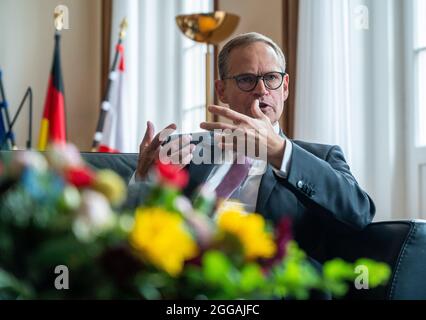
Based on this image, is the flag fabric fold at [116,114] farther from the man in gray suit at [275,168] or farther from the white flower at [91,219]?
the white flower at [91,219]

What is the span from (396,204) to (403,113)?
47cm

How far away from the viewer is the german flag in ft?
16.8

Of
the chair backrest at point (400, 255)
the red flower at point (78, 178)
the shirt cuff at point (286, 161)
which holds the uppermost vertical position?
the red flower at point (78, 178)

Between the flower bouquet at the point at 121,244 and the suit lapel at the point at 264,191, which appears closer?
the flower bouquet at the point at 121,244

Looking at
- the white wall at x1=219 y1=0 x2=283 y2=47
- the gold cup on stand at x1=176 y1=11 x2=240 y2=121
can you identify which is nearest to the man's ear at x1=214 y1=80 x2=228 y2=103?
the gold cup on stand at x1=176 y1=11 x2=240 y2=121

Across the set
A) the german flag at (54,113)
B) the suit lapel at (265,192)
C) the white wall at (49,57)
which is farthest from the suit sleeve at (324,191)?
the white wall at (49,57)

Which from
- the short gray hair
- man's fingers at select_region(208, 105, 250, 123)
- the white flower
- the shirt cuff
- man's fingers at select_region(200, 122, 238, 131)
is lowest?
the shirt cuff

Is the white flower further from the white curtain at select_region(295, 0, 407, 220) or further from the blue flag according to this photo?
the blue flag

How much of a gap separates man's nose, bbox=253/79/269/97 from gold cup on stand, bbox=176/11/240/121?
7.81 feet

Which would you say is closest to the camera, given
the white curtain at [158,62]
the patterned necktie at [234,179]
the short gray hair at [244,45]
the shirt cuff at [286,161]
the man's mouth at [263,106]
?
the shirt cuff at [286,161]

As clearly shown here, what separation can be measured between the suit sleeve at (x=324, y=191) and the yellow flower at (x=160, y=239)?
1.35 m

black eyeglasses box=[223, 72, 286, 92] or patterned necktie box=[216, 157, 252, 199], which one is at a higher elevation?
black eyeglasses box=[223, 72, 286, 92]

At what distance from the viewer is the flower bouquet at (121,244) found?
618 millimetres

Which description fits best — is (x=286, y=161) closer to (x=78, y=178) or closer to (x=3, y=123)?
(x=78, y=178)
